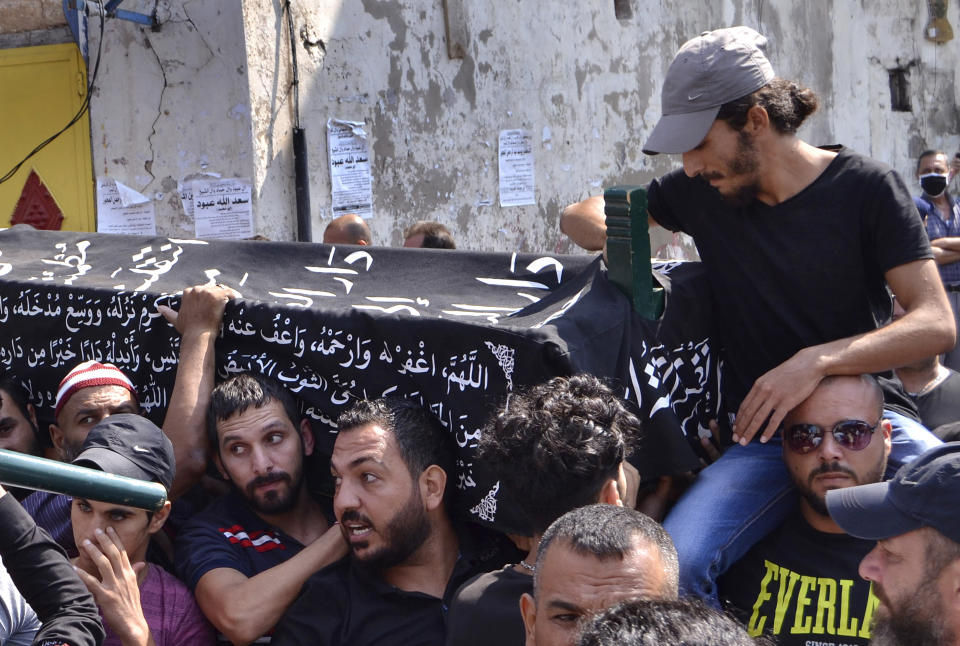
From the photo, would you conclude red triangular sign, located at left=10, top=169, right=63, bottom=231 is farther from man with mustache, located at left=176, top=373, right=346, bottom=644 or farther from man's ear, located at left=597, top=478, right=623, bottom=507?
man's ear, located at left=597, top=478, right=623, bottom=507

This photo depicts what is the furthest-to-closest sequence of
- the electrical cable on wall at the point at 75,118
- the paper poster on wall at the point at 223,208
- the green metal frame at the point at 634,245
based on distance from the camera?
the electrical cable on wall at the point at 75,118, the paper poster on wall at the point at 223,208, the green metal frame at the point at 634,245

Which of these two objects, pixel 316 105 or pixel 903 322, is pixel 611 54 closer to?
pixel 316 105

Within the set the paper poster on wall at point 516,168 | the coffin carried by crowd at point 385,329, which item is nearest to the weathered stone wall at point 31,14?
the paper poster on wall at point 516,168

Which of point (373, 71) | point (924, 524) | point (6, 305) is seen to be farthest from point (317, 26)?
point (924, 524)

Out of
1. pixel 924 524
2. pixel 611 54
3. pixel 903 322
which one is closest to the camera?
pixel 924 524

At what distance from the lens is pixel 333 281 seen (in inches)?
148

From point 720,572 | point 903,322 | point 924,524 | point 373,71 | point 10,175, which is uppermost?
point 373,71

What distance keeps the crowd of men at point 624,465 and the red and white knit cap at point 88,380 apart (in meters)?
0.32

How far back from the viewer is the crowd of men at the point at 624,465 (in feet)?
8.95

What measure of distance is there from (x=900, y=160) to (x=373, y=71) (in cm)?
736

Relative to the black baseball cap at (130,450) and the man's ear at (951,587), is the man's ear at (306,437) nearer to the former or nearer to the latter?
the black baseball cap at (130,450)

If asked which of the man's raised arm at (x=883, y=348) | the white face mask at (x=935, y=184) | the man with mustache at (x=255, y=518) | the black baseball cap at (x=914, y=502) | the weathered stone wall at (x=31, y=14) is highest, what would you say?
the weathered stone wall at (x=31, y=14)

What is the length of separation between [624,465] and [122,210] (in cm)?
527

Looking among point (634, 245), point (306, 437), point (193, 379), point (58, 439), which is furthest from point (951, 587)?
point (58, 439)
